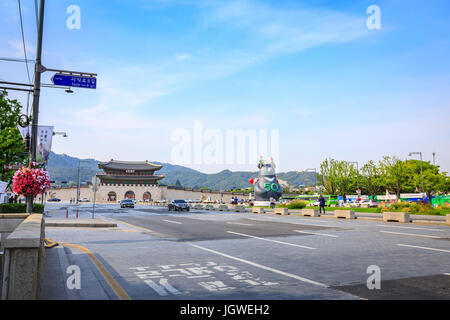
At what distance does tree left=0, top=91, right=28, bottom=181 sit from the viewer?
2719 cm

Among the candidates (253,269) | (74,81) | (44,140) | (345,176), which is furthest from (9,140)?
(345,176)

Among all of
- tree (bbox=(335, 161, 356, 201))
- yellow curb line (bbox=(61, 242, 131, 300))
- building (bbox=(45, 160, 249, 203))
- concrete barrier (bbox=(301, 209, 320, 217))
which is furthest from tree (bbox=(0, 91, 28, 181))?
building (bbox=(45, 160, 249, 203))

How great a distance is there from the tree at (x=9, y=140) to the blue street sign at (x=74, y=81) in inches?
685

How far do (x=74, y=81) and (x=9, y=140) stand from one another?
1760cm

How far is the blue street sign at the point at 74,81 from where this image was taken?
41.2 ft

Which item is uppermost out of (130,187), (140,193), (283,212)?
(130,187)

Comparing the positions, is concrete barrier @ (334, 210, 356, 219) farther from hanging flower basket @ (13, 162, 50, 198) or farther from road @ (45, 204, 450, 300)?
hanging flower basket @ (13, 162, 50, 198)

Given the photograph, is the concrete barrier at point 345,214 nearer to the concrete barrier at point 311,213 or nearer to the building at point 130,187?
the concrete barrier at point 311,213

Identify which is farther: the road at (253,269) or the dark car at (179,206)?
the dark car at (179,206)

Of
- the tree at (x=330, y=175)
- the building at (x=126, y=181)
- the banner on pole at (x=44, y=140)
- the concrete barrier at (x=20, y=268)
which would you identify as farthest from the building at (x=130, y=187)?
the concrete barrier at (x=20, y=268)

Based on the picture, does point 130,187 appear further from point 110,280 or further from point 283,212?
point 110,280

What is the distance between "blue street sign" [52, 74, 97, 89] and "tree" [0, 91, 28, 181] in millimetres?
17409

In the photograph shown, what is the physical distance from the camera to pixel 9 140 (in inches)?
1048
